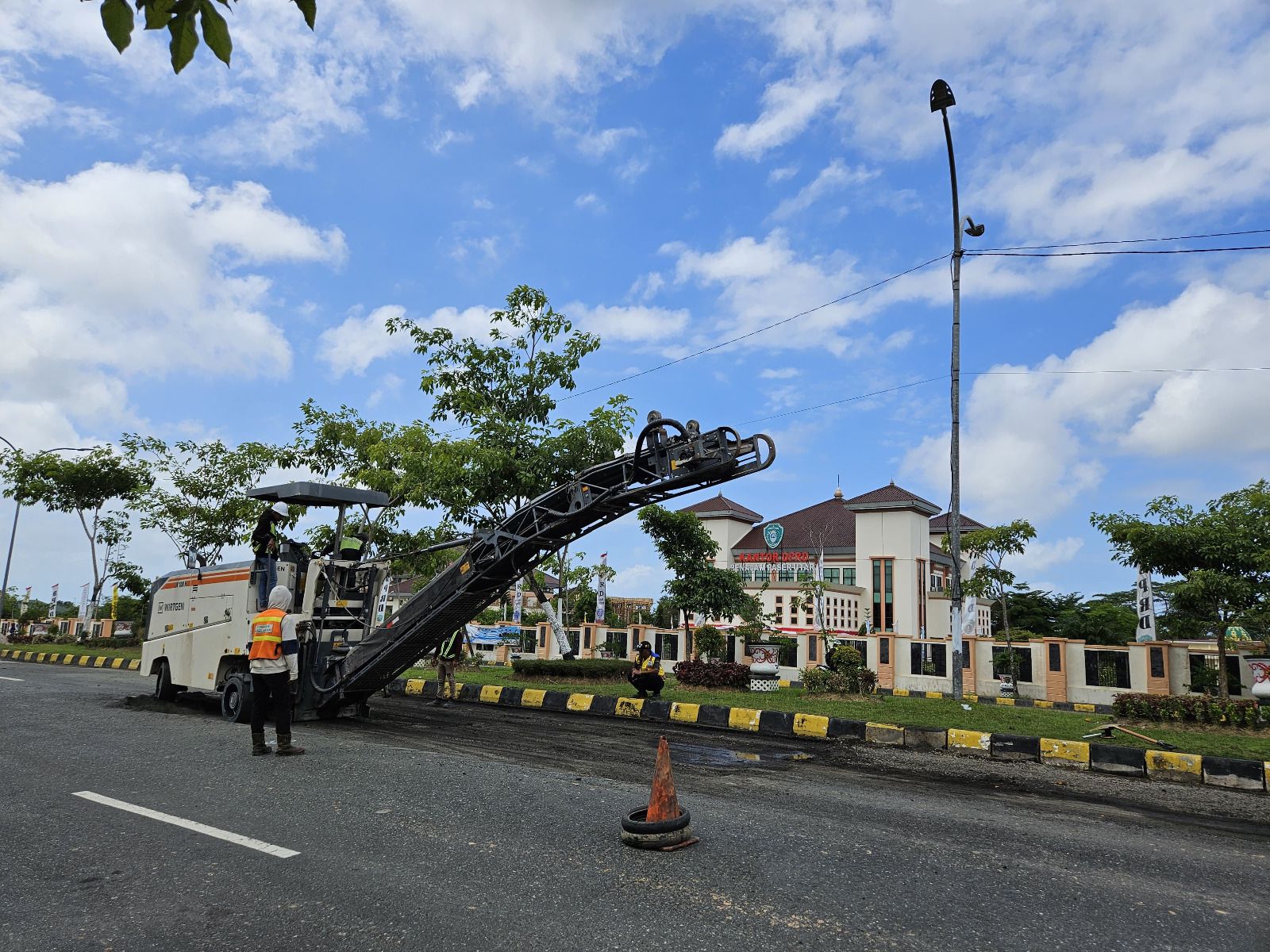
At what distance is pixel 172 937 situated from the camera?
368 centimetres

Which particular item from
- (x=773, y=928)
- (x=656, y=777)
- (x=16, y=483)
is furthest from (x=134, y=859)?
(x=16, y=483)

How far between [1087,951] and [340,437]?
816 inches

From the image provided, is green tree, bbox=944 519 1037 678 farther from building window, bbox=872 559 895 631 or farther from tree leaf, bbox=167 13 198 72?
tree leaf, bbox=167 13 198 72

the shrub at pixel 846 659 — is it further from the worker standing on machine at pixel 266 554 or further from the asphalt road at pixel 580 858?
the worker standing on machine at pixel 266 554

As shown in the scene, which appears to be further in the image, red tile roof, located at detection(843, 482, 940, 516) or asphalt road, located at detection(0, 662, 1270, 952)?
red tile roof, located at detection(843, 482, 940, 516)

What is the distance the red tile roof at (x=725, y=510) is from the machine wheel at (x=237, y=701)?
3586 cm

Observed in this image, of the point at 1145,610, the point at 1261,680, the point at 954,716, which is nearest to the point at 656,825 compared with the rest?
the point at 954,716

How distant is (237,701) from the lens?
11.1 meters

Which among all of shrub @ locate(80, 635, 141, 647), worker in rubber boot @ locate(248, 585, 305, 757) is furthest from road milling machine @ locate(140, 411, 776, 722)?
shrub @ locate(80, 635, 141, 647)

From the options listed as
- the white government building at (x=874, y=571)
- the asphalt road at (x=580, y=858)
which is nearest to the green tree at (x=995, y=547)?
the white government building at (x=874, y=571)

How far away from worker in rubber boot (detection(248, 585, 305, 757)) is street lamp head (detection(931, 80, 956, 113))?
1486cm

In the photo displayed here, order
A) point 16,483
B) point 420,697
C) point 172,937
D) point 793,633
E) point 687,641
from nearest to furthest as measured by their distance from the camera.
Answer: point 172,937 → point 420,697 → point 687,641 → point 793,633 → point 16,483

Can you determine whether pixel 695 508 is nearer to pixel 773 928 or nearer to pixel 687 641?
pixel 687 641

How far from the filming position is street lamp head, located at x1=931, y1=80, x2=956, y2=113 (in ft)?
53.4
